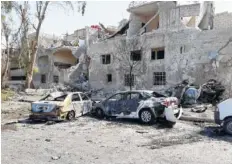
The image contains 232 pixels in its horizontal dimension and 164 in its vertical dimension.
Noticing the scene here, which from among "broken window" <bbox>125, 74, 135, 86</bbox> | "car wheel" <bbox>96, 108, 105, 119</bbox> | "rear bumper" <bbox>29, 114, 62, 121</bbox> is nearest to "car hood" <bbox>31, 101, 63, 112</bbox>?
"rear bumper" <bbox>29, 114, 62, 121</bbox>

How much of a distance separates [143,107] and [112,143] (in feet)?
13.5

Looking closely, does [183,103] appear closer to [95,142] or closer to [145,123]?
[145,123]

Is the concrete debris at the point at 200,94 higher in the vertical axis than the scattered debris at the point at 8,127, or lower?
higher

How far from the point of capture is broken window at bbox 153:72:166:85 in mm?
25609

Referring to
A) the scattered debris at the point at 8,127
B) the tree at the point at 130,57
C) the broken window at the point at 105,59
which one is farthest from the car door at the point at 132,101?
the broken window at the point at 105,59

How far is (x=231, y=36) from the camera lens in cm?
2191

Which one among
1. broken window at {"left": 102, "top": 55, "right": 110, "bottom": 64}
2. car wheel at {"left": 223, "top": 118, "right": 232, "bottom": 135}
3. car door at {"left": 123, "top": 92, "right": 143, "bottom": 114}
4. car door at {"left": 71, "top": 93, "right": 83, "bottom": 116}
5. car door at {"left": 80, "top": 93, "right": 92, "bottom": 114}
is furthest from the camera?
broken window at {"left": 102, "top": 55, "right": 110, "bottom": 64}

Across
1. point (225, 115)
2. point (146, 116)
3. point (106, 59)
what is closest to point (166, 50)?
point (106, 59)

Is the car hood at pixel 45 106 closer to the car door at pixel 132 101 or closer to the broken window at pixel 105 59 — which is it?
the car door at pixel 132 101

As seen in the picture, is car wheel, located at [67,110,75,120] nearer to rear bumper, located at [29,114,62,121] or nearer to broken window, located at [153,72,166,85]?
rear bumper, located at [29,114,62,121]

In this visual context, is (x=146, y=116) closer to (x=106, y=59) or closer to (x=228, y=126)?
(x=228, y=126)

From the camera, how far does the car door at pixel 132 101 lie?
1323 centimetres

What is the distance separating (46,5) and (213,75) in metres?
19.9

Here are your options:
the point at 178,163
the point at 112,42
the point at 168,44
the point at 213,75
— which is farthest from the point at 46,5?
the point at 178,163
